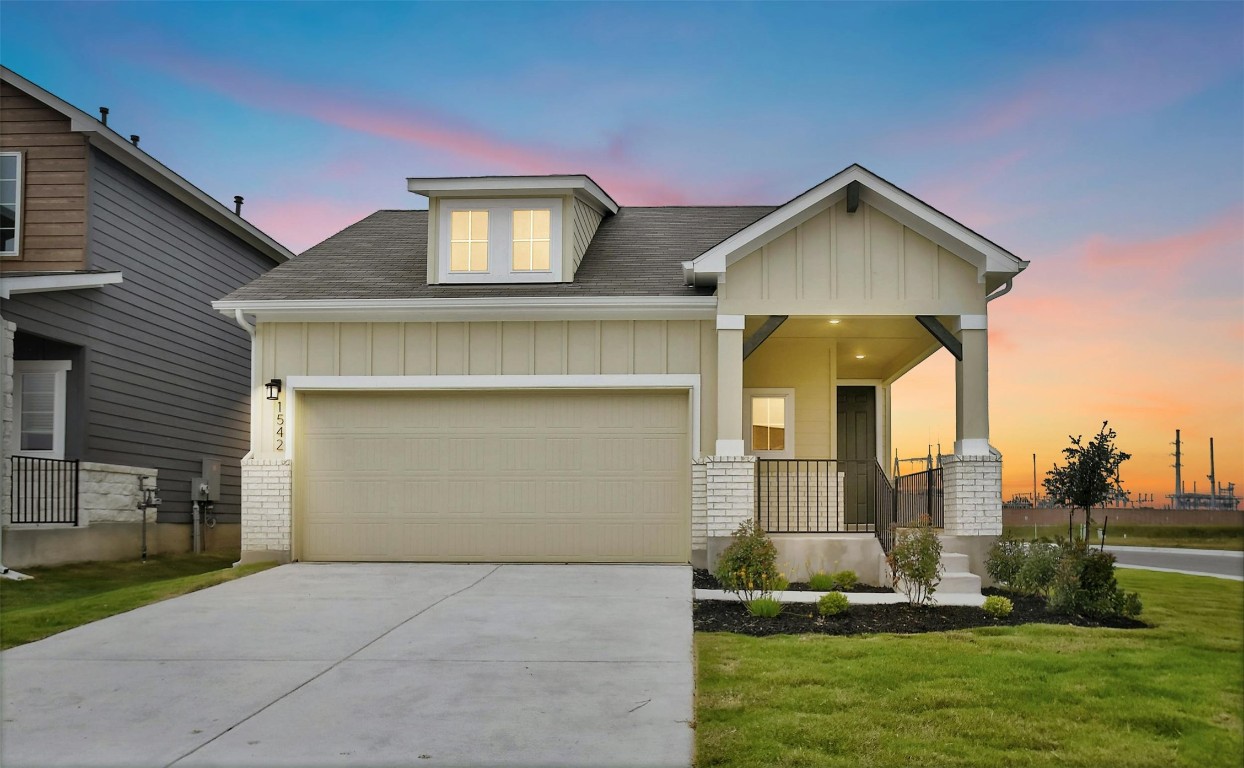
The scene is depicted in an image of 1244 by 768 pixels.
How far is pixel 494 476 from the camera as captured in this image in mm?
14219

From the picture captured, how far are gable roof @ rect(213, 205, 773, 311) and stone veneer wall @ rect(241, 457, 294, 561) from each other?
7.49ft

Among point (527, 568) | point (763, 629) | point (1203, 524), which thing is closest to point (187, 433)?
point (527, 568)

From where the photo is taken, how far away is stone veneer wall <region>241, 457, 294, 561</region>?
46.4ft

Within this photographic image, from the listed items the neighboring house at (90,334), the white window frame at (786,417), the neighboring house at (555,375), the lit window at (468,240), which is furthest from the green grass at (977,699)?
the neighboring house at (90,334)

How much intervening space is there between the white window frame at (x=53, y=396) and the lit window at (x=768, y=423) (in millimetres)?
10282

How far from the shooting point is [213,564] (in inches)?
647

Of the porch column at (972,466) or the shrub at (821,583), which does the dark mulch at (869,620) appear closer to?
the shrub at (821,583)

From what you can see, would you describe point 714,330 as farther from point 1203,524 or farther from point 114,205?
point 1203,524

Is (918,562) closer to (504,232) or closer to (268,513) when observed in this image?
(504,232)

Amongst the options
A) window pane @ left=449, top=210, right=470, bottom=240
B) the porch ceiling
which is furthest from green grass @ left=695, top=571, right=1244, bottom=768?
window pane @ left=449, top=210, right=470, bottom=240

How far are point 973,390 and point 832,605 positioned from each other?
4.20 metres

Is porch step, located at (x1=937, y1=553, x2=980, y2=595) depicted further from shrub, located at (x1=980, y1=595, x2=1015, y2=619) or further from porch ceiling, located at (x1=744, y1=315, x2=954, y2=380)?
porch ceiling, located at (x1=744, y1=315, x2=954, y2=380)

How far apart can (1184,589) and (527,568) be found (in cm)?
862

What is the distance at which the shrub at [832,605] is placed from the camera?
1018 cm
